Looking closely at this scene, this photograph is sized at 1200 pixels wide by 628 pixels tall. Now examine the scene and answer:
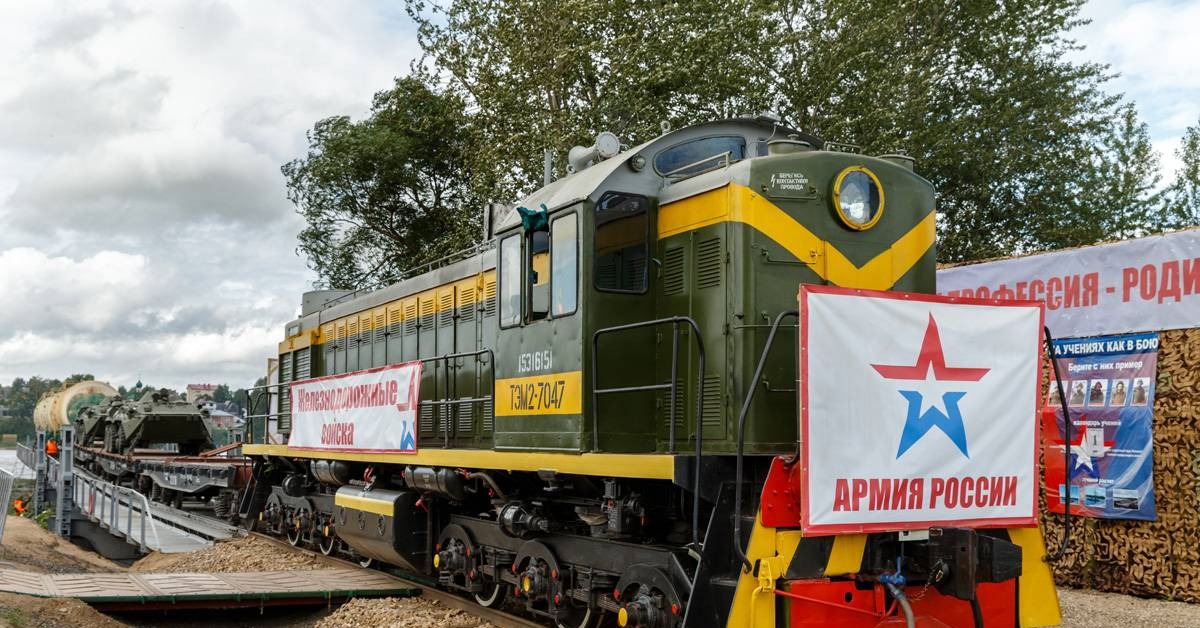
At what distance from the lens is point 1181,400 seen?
9531mm

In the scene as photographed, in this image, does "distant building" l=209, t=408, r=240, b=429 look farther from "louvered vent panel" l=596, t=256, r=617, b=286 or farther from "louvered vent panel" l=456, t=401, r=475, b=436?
"louvered vent panel" l=596, t=256, r=617, b=286

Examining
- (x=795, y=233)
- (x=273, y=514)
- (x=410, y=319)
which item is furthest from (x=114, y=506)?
(x=795, y=233)

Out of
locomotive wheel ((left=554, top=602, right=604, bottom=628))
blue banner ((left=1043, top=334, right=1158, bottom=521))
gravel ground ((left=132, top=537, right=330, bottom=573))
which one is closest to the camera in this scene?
locomotive wheel ((left=554, top=602, right=604, bottom=628))

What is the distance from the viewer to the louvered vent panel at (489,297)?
30.7 feet

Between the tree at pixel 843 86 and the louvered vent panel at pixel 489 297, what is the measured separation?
1075cm

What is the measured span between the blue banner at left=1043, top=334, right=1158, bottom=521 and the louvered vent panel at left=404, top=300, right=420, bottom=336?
6691mm

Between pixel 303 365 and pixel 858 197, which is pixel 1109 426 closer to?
pixel 858 197

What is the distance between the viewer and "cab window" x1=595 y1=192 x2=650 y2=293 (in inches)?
273

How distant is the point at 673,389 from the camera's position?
19.6ft

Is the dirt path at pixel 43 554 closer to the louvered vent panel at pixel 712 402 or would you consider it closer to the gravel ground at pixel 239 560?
the gravel ground at pixel 239 560

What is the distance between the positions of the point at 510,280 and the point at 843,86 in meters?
16.3

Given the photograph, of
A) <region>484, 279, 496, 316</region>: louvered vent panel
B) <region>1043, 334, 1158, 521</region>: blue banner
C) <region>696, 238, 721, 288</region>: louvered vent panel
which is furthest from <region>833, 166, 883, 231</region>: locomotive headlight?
<region>1043, 334, 1158, 521</region>: blue banner

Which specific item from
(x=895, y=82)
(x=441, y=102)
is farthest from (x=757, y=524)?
(x=441, y=102)

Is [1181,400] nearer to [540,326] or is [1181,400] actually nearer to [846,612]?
[846,612]
